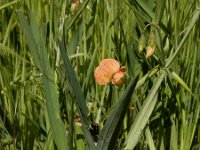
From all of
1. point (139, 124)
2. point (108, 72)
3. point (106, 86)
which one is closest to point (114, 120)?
point (139, 124)

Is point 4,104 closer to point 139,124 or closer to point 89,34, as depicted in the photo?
point 89,34

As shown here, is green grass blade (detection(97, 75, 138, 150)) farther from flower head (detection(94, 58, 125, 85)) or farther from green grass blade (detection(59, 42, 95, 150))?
flower head (detection(94, 58, 125, 85))

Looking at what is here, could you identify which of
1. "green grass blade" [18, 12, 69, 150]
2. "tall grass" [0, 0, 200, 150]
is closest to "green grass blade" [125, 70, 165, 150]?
"tall grass" [0, 0, 200, 150]

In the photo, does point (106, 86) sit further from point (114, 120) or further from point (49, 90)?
point (114, 120)

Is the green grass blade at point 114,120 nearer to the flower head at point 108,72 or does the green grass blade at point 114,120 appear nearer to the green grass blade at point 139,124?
the green grass blade at point 139,124

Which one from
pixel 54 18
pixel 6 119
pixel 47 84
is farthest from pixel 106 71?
pixel 6 119

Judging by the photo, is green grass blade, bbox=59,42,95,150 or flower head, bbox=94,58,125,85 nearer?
green grass blade, bbox=59,42,95,150

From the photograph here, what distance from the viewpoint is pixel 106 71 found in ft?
2.31

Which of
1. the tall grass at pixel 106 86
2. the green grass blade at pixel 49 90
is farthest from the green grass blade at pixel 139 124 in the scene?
the green grass blade at pixel 49 90

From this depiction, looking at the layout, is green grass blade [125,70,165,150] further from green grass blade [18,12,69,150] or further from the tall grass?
green grass blade [18,12,69,150]

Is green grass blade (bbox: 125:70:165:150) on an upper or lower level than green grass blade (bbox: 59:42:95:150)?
lower

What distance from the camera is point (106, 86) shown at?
0.83 m

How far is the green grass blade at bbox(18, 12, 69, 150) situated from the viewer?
2.21 feet

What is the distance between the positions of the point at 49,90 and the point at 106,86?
0.17 meters
